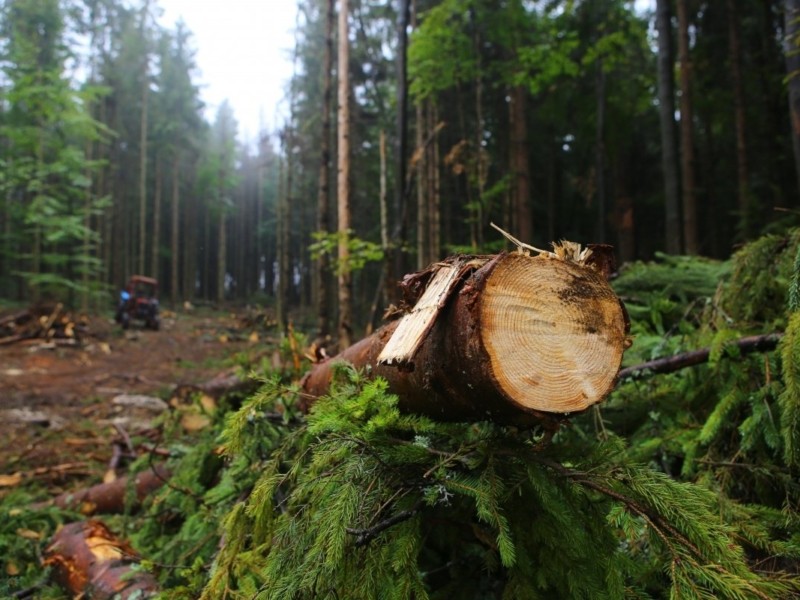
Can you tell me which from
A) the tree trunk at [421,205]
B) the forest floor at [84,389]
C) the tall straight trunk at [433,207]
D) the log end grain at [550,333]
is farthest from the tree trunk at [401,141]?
the log end grain at [550,333]

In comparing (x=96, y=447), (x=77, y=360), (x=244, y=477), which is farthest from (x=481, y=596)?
(x=77, y=360)

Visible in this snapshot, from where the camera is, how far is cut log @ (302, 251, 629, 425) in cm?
142

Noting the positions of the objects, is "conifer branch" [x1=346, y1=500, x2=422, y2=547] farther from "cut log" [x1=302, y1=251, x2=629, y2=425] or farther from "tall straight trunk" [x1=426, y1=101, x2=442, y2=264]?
"tall straight trunk" [x1=426, y1=101, x2=442, y2=264]

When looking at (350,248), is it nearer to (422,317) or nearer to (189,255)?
(422,317)

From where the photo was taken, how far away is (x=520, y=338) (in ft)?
4.77

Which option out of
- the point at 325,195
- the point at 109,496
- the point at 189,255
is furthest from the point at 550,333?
the point at 189,255

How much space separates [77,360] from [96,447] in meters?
7.33

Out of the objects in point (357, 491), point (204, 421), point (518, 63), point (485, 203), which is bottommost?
point (204, 421)

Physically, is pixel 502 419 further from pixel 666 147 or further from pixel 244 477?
pixel 666 147

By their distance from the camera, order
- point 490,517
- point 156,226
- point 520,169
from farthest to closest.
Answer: point 156,226, point 520,169, point 490,517

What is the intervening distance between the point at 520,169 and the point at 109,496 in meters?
11.6

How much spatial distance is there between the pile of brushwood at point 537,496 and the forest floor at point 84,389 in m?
2.94

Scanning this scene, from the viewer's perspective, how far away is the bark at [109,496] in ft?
14.3

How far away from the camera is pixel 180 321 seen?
2427cm
